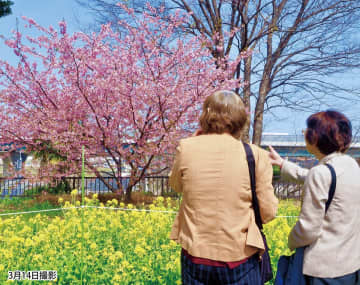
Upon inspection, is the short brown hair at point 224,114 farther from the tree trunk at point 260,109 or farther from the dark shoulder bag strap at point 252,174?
the tree trunk at point 260,109

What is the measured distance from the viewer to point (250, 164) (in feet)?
4.56

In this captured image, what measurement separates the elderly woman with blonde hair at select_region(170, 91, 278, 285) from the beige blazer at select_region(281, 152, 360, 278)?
0.56ft

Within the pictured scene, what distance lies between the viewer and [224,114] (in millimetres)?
1417

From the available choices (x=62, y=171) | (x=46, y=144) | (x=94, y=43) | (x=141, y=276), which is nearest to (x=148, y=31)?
(x=94, y=43)

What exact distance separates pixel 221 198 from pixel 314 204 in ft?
1.35

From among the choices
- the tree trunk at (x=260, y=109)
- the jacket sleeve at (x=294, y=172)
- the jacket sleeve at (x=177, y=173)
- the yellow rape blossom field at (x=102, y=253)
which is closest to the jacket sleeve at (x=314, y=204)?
the jacket sleeve at (x=294, y=172)

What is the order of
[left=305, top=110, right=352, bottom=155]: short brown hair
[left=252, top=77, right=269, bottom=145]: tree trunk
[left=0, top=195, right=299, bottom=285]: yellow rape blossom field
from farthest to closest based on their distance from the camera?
[left=252, top=77, right=269, bottom=145]: tree trunk → [left=0, top=195, right=299, bottom=285]: yellow rape blossom field → [left=305, top=110, right=352, bottom=155]: short brown hair

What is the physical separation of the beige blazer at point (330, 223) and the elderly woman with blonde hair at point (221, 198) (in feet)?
0.56

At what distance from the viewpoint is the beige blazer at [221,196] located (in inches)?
54.0

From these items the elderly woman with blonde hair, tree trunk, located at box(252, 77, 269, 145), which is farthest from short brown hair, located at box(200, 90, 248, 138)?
tree trunk, located at box(252, 77, 269, 145)

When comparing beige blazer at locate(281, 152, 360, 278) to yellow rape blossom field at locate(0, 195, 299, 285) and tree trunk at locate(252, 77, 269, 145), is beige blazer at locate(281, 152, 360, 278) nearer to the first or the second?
yellow rape blossom field at locate(0, 195, 299, 285)

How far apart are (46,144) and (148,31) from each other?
3.58 m

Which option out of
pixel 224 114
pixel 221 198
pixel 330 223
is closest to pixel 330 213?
pixel 330 223

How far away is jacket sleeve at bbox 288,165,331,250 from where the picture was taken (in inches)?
54.8
